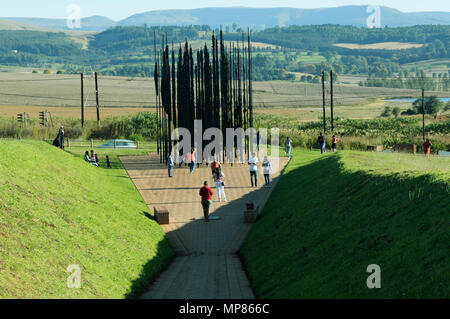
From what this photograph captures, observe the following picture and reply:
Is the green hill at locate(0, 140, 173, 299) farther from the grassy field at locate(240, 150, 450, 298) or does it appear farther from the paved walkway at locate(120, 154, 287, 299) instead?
the grassy field at locate(240, 150, 450, 298)

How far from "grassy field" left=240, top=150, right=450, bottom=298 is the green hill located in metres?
3.20

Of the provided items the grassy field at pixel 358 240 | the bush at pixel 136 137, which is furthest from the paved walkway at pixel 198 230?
the bush at pixel 136 137

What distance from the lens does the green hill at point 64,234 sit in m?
13.4

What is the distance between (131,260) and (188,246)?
3926 mm

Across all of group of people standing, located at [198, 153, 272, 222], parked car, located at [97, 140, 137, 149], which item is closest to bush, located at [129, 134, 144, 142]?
parked car, located at [97, 140, 137, 149]

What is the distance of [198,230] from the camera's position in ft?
74.6

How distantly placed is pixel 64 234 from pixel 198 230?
713 cm

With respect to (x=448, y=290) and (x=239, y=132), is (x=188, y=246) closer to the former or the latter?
(x=448, y=290)

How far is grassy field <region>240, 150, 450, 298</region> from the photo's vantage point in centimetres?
1191

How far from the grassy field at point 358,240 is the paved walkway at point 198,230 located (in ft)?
2.10

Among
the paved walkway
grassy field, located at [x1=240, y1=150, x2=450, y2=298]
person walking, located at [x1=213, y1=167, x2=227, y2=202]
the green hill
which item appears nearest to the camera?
grassy field, located at [x1=240, y1=150, x2=450, y2=298]

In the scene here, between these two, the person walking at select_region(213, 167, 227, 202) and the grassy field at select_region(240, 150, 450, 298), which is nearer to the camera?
the grassy field at select_region(240, 150, 450, 298)

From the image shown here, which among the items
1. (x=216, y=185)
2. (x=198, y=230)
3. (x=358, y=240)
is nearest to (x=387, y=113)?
(x=216, y=185)

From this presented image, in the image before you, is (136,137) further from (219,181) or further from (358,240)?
(358,240)
